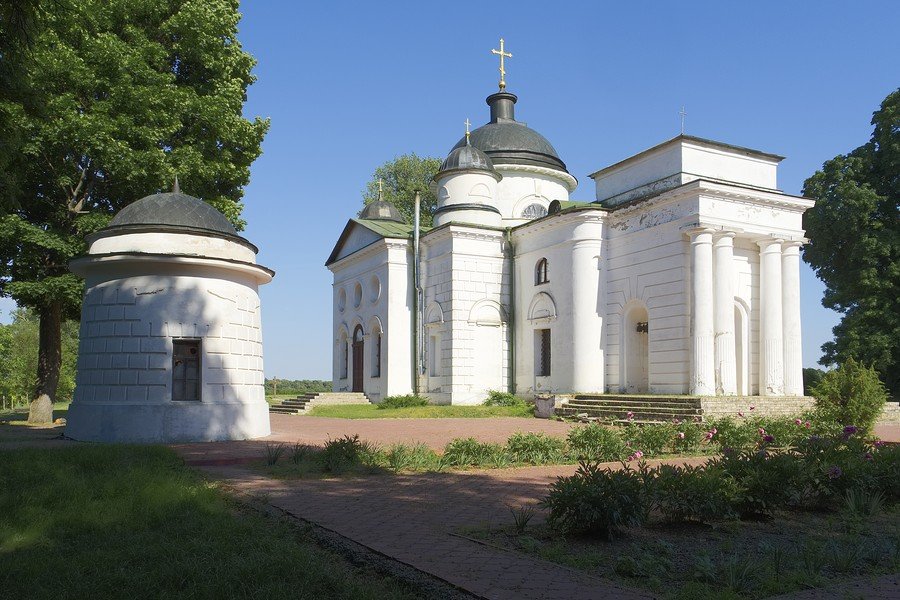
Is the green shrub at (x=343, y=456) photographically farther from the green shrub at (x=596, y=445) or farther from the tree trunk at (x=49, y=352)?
the tree trunk at (x=49, y=352)

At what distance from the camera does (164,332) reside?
1477 cm

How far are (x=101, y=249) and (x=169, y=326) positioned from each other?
2.36 meters

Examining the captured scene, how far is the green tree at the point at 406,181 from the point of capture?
48250mm

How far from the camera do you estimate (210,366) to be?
→ 49.6ft

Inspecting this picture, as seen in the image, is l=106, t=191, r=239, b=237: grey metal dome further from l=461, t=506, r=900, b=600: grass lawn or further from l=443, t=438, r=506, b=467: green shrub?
l=461, t=506, r=900, b=600: grass lawn

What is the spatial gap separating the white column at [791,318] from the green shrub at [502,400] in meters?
8.82

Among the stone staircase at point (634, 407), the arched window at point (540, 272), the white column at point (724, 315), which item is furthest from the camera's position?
the arched window at point (540, 272)

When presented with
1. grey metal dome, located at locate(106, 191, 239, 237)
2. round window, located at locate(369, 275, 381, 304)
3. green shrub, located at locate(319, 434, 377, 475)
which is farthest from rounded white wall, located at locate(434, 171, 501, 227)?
green shrub, located at locate(319, 434, 377, 475)

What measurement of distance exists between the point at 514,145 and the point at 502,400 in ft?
42.6

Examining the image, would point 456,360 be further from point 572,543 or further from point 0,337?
point 0,337

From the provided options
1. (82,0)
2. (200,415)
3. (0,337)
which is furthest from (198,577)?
(0,337)

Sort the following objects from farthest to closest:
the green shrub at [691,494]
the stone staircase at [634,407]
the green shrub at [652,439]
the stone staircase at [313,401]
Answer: the stone staircase at [313,401], the stone staircase at [634,407], the green shrub at [652,439], the green shrub at [691,494]

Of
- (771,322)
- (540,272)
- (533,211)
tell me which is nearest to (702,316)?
(771,322)

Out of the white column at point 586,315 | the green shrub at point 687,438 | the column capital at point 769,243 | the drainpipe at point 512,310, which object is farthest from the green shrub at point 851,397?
the drainpipe at point 512,310
